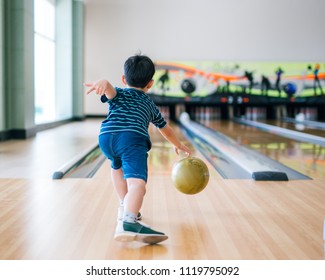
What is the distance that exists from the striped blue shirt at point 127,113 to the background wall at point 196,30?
10768 mm

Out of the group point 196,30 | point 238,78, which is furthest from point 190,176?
point 196,30

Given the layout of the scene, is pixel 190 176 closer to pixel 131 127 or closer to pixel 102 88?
pixel 131 127

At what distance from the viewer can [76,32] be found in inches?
487

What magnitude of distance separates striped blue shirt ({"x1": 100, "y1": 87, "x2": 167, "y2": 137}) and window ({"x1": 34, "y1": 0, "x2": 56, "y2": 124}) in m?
7.25

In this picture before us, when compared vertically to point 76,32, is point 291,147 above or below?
below

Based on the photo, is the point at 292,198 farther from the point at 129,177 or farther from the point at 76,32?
the point at 76,32

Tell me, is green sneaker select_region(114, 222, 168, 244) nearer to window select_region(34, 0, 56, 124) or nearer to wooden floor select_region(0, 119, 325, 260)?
wooden floor select_region(0, 119, 325, 260)

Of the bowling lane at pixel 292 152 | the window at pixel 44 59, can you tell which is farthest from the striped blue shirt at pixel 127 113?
the window at pixel 44 59

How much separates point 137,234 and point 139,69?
816 millimetres

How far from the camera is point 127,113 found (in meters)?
2.36

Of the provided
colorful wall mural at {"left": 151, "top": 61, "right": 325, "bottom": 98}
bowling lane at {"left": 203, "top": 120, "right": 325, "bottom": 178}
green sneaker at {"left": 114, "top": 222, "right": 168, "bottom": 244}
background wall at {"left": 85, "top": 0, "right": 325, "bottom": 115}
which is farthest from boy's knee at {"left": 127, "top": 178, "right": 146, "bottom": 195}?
background wall at {"left": 85, "top": 0, "right": 325, "bottom": 115}

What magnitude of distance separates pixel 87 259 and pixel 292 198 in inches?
68.8

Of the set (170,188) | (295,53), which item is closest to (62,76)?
(295,53)
